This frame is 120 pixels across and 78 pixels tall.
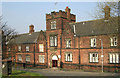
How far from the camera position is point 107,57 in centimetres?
2812

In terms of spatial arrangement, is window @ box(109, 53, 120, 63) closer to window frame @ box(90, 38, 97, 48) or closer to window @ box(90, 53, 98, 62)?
window @ box(90, 53, 98, 62)

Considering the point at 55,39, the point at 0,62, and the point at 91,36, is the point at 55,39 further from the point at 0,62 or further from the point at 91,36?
the point at 0,62

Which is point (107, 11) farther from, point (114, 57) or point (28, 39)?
point (28, 39)

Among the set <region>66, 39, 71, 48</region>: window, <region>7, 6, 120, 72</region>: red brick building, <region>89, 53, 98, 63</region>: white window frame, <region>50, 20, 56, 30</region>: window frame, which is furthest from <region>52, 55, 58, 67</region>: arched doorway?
<region>89, 53, 98, 63</region>: white window frame

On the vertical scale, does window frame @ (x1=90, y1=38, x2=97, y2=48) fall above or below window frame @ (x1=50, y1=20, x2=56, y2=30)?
below

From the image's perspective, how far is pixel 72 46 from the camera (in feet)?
106

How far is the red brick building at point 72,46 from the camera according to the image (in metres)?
28.0

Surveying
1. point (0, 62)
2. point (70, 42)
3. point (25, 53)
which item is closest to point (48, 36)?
point (70, 42)

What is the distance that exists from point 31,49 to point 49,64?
795cm

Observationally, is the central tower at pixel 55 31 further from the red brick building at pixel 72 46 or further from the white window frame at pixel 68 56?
the white window frame at pixel 68 56

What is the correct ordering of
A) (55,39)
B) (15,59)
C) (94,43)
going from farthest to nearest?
1. (15,59)
2. (55,39)
3. (94,43)

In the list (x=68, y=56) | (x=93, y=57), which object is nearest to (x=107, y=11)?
(x=93, y=57)

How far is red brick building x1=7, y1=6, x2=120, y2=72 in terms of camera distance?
2797 cm

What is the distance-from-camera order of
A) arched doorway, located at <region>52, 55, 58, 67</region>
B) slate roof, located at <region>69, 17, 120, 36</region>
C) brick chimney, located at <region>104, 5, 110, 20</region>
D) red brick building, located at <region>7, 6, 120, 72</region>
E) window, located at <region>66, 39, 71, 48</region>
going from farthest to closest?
arched doorway, located at <region>52, 55, 58, 67</region> < window, located at <region>66, 39, 71, 48</region> < slate roof, located at <region>69, 17, 120, 36</region> < red brick building, located at <region>7, 6, 120, 72</region> < brick chimney, located at <region>104, 5, 110, 20</region>
